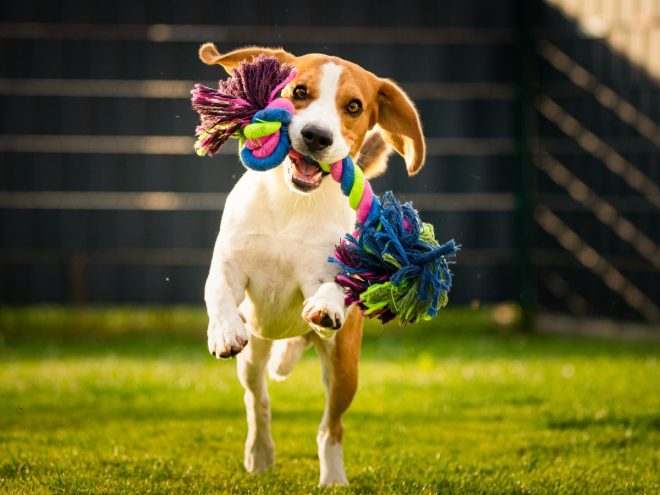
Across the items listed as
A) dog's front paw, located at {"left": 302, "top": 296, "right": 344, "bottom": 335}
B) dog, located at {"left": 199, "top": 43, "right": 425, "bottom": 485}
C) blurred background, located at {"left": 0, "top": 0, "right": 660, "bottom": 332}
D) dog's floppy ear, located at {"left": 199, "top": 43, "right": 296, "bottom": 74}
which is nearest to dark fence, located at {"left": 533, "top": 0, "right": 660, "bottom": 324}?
blurred background, located at {"left": 0, "top": 0, "right": 660, "bottom": 332}

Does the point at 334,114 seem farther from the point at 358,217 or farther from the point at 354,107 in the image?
the point at 358,217

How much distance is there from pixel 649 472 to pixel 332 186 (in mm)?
1638

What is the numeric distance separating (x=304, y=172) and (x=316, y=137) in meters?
0.16

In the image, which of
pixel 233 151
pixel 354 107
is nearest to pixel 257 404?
pixel 354 107

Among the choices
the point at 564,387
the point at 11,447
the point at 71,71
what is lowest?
the point at 564,387

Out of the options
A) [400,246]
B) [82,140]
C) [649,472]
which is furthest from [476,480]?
[82,140]

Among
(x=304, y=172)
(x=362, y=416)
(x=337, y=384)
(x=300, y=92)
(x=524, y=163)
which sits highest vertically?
(x=300, y=92)

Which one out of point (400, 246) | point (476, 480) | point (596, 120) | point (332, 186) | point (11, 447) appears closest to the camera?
point (400, 246)

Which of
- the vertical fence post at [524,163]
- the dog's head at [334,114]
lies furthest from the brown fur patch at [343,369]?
the vertical fence post at [524,163]

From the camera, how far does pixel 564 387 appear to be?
648cm

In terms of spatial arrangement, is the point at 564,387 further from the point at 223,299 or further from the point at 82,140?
the point at 82,140

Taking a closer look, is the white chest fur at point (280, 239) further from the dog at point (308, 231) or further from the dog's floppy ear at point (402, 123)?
the dog's floppy ear at point (402, 123)

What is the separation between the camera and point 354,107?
393 cm

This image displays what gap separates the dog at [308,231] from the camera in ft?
12.2
